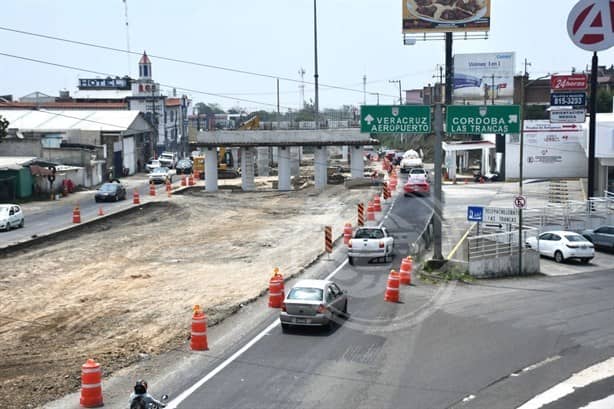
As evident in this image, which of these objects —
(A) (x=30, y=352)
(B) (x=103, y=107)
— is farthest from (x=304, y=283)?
(B) (x=103, y=107)

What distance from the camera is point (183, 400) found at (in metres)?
14.6

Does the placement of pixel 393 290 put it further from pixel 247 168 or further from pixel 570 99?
pixel 247 168

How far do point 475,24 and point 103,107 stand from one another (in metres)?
75.6

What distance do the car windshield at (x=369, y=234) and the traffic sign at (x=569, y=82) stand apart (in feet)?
77.1

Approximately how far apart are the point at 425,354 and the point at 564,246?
1738 centimetres

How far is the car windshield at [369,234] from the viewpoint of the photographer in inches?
1257

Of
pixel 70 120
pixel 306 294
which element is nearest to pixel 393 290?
pixel 306 294

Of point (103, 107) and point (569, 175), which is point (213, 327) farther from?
point (103, 107)

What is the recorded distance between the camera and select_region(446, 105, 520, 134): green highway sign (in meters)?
29.7

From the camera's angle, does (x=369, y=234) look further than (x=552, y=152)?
No

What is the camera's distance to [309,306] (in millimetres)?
19672

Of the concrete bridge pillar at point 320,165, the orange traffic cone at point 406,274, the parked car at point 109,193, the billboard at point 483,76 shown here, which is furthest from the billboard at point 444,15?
the orange traffic cone at point 406,274

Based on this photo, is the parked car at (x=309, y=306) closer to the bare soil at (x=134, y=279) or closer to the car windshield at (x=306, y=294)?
the car windshield at (x=306, y=294)

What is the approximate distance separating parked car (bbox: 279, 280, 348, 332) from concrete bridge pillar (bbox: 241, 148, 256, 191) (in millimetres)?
44693
